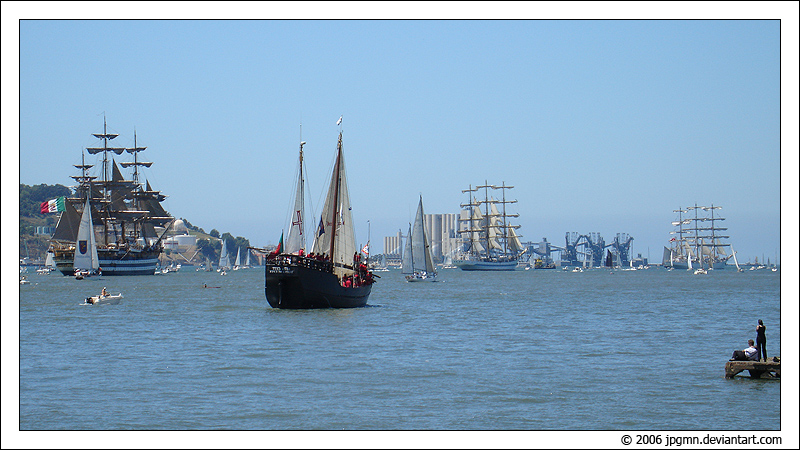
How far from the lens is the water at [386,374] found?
65.1ft

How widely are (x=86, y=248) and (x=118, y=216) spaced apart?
33.3m

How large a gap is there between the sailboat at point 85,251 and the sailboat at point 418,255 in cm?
4607

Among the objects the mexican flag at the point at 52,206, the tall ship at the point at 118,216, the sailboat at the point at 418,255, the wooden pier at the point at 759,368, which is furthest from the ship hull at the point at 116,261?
the wooden pier at the point at 759,368

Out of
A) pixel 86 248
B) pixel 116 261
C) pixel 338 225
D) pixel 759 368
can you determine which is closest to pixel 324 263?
pixel 338 225

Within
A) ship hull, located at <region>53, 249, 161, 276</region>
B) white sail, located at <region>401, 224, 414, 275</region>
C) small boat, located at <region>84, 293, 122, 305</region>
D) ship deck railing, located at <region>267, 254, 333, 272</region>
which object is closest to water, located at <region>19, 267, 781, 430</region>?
ship deck railing, located at <region>267, 254, 333, 272</region>

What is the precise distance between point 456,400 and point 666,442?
6.78 metres

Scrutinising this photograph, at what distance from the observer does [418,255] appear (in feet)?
403

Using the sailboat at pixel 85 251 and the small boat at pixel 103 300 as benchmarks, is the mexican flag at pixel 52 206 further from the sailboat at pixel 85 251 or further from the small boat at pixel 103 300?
the small boat at pixel 103 300

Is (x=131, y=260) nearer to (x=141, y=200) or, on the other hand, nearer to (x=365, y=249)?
(x=141, y=200)

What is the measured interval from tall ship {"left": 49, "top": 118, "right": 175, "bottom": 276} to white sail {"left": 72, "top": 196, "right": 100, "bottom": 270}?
18685 millimetres

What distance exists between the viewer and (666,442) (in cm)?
1619

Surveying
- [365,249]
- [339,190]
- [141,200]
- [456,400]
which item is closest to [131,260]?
[141,200]

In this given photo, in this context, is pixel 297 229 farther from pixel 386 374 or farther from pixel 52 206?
pixel 52 206

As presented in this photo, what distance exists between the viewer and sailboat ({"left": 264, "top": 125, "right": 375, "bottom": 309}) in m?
48.6
